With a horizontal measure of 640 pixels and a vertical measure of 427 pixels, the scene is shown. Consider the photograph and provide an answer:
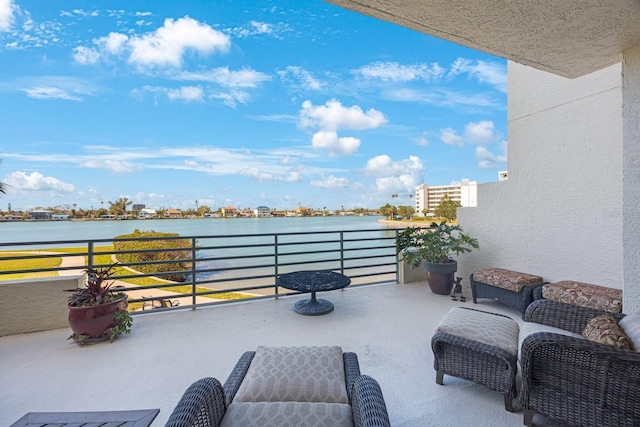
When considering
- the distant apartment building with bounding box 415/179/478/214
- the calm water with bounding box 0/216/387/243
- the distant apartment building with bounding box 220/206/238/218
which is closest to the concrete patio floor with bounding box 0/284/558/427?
the calm water with bounding box 0/216/387/243

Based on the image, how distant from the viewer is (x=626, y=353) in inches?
54.2

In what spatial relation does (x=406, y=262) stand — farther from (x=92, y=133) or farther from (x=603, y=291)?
(x=92, y=133)

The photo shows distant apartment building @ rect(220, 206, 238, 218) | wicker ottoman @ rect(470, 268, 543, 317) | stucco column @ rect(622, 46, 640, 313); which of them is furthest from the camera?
distant apartment building @ rect(220, 206, 238, 218)

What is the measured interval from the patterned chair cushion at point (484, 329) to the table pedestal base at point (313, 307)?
1.79 metres

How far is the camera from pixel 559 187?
12.6ft

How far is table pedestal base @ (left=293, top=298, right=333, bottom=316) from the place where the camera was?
3.69 meters

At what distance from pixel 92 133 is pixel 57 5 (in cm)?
1125

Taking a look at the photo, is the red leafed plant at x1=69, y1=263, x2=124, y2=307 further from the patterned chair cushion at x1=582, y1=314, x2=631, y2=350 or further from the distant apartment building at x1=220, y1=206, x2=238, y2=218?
the distant apartment building at x1=220, y1=206, x2=238, y2=218

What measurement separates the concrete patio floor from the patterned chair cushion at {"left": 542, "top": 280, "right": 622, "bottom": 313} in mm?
729

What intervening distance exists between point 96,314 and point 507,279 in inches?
192

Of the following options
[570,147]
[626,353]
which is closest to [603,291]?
[570,147]

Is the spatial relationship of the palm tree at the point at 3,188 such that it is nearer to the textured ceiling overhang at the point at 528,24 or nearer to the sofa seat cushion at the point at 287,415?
the sofa seat cushion at the point at 287,415

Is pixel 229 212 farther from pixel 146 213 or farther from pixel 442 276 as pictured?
pixel 442 276

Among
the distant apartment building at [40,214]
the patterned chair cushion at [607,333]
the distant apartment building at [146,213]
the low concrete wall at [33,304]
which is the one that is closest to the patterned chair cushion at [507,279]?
the patterned chair cushion at [607,333]
